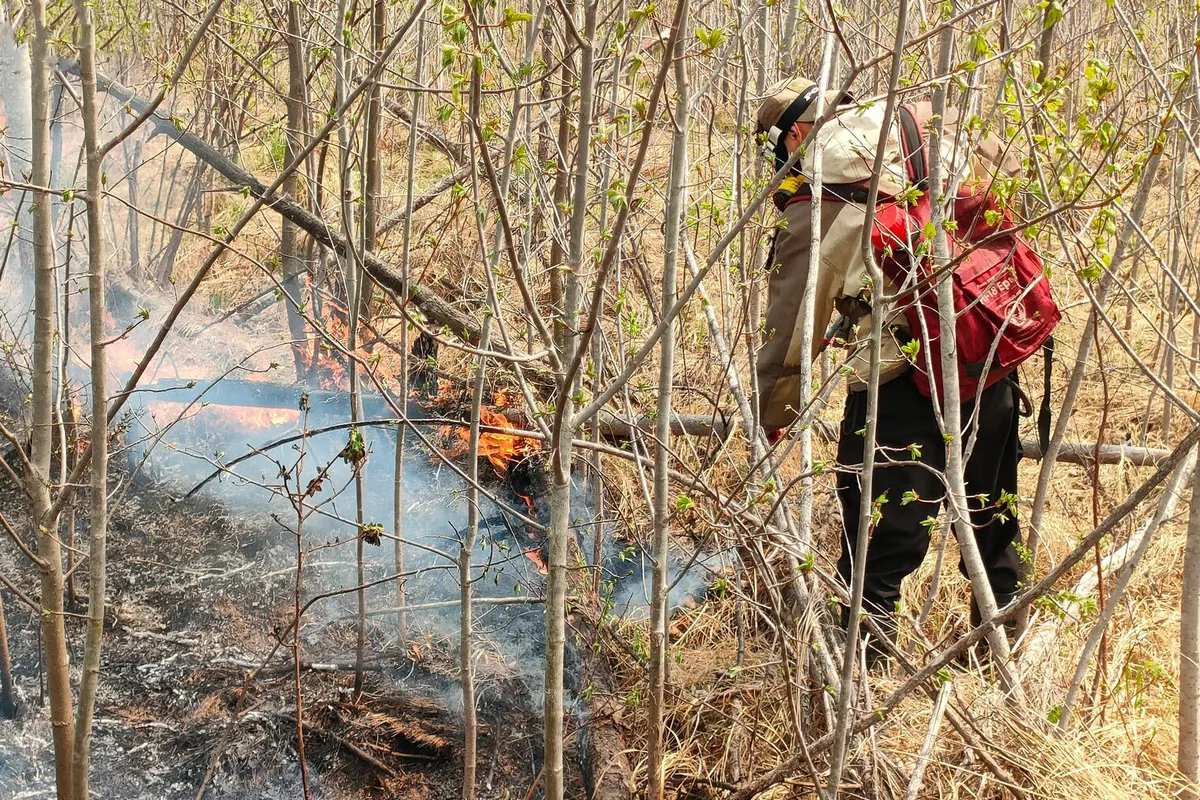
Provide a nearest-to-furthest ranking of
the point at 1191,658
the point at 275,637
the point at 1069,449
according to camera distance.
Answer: the point at 1191,658 < the point at 275,637 < the point at 1069,449

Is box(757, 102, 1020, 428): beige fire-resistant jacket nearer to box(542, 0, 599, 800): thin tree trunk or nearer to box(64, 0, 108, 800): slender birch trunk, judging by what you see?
box(542, 0, 599, 800): thin tree trunk

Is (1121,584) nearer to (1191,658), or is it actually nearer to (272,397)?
(1191,658)

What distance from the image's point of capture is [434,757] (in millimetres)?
3061

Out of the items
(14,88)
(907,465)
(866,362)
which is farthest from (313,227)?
(907,465)

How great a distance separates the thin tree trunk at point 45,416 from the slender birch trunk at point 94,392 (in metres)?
0.10

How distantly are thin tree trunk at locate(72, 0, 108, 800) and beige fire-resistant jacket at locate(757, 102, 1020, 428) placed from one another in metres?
1.72

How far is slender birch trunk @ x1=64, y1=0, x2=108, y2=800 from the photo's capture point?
1.83 m

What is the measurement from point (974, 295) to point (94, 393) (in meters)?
2.34

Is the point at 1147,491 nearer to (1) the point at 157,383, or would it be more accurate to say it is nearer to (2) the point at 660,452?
(2) the point at 660,452

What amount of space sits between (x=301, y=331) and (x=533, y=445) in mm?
1566

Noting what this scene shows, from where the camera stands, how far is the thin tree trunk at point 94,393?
183 centimetres

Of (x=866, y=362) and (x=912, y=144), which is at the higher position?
(x=912, y=144)

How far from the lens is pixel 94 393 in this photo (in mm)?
1958

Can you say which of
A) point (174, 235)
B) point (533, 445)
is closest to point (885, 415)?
point (533, 445)
